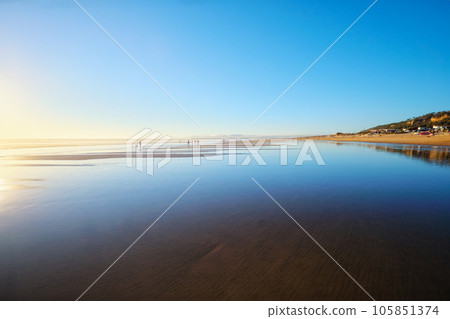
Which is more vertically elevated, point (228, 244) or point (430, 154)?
point (430, 154)

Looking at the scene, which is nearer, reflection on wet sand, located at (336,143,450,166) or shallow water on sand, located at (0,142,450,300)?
shallow water on sand, located at (0,142,450,300)

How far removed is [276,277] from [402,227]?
360cm

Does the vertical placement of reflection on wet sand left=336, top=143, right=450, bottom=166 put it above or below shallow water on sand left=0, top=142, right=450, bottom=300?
above

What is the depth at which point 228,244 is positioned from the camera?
4074 millimetres

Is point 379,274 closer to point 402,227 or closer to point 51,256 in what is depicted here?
point 402,227

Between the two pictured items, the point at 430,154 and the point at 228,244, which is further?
the point at 430,154

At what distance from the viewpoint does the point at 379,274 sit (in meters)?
3.07

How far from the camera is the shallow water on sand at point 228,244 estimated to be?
286 cm

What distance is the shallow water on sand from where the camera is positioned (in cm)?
286

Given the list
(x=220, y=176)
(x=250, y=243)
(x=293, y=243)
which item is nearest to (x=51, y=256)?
(x=250, y=243)

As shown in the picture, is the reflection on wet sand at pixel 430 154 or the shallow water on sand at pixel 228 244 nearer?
the shallow water on sand at pixel 228 244

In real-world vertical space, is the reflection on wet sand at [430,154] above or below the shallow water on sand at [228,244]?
above
